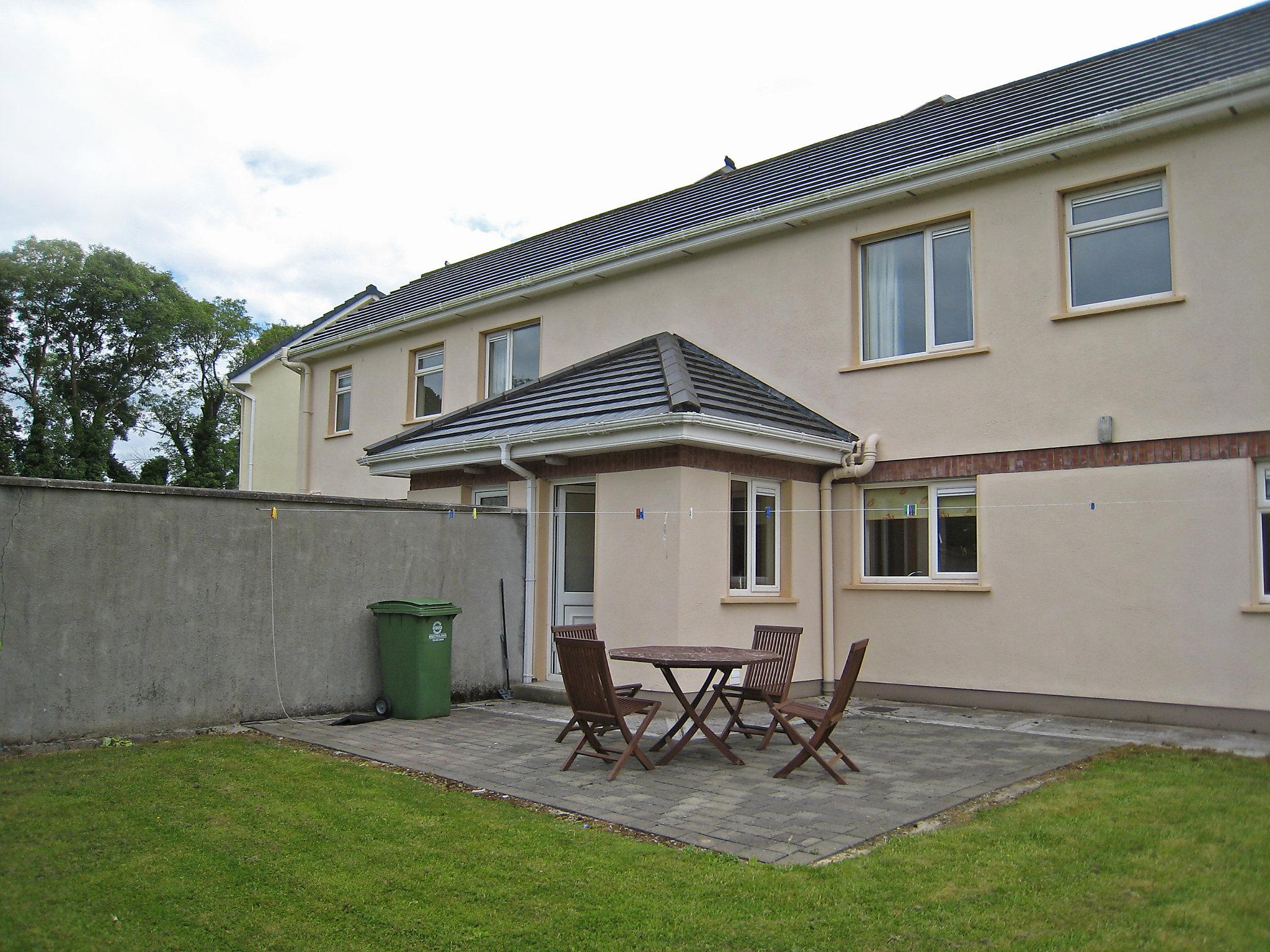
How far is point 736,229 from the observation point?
12.9 meters

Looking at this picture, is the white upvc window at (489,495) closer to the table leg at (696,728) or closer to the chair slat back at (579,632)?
the chair slat back at (579,632)

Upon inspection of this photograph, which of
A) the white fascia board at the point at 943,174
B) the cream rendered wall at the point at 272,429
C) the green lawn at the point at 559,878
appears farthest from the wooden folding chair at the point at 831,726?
the cream rendered wall at the point at 272,429

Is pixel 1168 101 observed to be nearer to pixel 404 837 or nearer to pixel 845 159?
pixel 845 159

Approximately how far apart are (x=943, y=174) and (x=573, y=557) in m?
6.13

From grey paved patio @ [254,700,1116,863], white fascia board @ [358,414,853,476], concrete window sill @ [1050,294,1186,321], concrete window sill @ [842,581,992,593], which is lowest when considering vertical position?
grey paved patio @ [254,700,1116,863]

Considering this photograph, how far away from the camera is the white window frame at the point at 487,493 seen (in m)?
12.8

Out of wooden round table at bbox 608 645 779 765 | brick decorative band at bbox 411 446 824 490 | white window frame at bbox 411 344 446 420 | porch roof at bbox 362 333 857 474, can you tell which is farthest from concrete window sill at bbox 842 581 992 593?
white window frame at bbox 411 344 446 420

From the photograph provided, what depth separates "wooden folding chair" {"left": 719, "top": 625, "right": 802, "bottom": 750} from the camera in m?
8.13

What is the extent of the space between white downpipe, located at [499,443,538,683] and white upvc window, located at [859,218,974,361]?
4.36 metres

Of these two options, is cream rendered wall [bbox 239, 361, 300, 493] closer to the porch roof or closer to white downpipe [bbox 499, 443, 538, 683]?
the porch roof

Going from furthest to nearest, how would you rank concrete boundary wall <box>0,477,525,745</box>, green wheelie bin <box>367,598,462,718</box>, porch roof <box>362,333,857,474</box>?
porch roof <box>362,333,857,474</box> → green wheelie bin <box>367,598,462,718</box> → concrete boundary wall <box>0,477,525,745</box>

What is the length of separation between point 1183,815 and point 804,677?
6.04 m

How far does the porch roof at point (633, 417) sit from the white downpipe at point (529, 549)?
0.28 m

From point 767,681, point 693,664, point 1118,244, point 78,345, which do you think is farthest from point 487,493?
point 78,345
